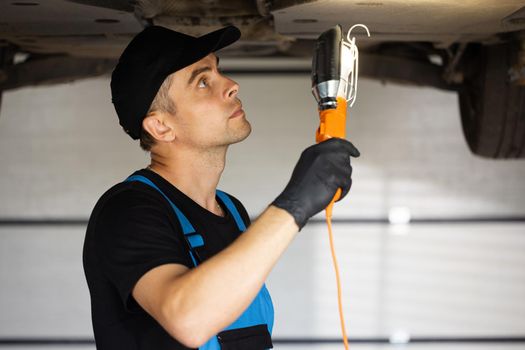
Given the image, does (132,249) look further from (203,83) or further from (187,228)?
(203,83)

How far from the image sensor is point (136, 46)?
1674mm

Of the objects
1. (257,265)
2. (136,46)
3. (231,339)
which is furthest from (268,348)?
(136,46)

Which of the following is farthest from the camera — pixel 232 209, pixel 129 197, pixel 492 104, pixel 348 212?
pixel 348 212

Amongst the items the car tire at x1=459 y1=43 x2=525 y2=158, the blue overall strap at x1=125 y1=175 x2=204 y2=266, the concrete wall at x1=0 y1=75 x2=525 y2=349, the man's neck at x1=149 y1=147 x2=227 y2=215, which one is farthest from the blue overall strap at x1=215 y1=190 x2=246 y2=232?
the concrete wall at x1=0 y1=75 x2=525 y2=349

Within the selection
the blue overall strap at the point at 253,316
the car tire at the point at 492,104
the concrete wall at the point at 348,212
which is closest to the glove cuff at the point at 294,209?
the blue overall strap at the point at 253,316

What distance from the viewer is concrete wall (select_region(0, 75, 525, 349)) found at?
171 inches

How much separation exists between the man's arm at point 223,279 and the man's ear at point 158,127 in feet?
1.40

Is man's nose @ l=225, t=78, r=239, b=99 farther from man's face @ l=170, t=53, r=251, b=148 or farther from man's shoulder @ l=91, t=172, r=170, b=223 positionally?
man's shoulder @ l=91, t=172, r=170, b=223

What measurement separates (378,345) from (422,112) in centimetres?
130

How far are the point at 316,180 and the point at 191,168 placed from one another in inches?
17.0

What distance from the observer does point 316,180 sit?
1.40 m

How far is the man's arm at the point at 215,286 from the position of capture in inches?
49.8

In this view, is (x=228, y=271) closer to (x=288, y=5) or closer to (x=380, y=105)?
(x=288, y=5)

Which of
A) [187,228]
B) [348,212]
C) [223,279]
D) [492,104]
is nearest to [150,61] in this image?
[187,228]
